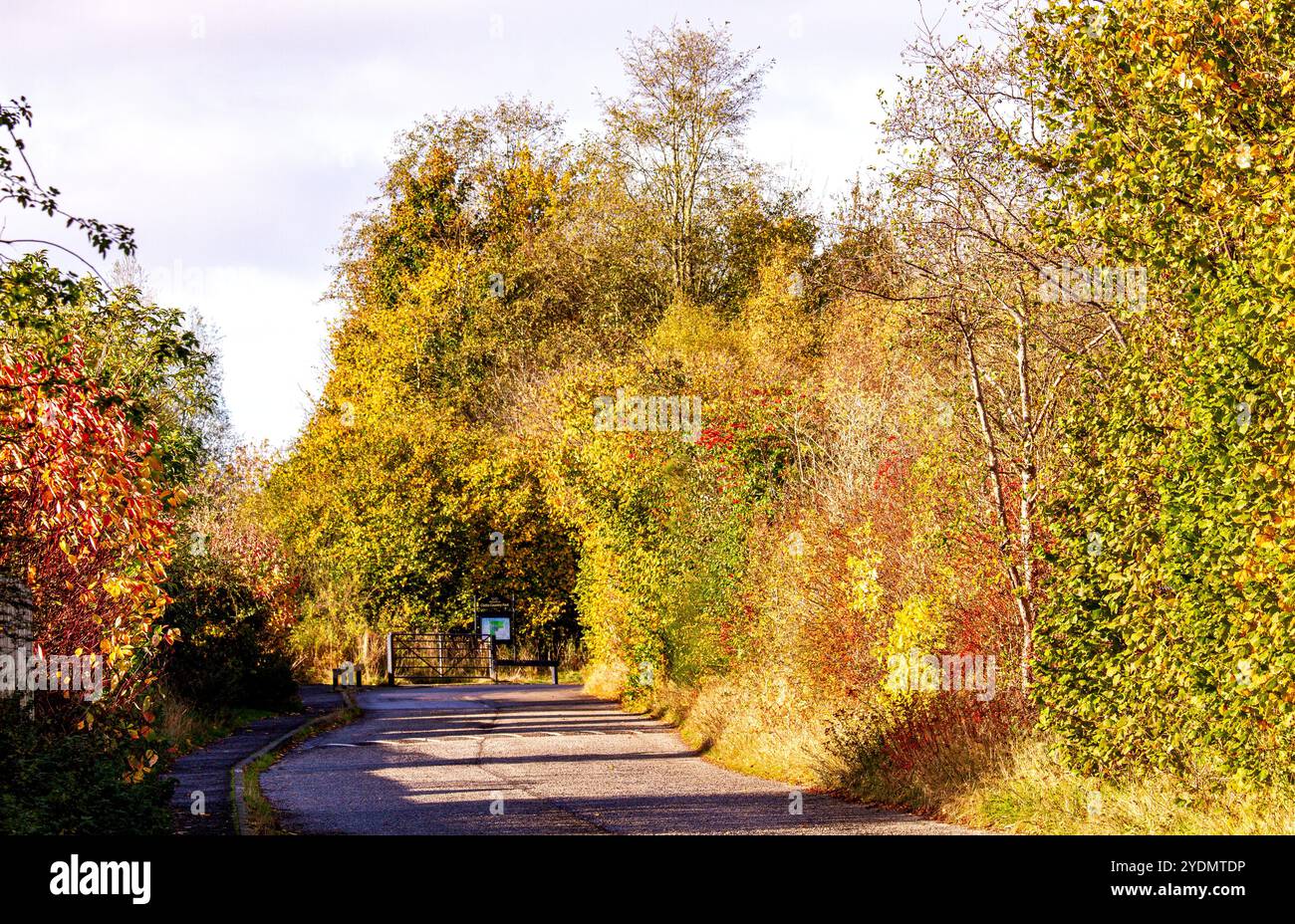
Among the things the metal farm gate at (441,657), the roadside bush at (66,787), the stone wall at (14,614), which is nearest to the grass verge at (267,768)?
the roadside bush at (66,787)

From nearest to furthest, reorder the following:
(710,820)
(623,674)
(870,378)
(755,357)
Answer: (710,820)
(870,378)
(623,674)
(755,357)

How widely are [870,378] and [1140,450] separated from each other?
18.3 metres

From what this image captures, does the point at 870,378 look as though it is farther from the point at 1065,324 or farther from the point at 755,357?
the point at 1065,324

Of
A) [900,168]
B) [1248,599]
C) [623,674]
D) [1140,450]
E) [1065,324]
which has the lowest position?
[623,674]

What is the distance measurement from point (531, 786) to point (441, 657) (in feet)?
84.8

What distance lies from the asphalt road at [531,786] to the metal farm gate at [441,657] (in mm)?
14435

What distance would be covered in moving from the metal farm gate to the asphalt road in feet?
47.4

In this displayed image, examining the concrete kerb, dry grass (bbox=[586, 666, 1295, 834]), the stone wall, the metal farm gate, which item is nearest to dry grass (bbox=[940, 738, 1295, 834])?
dry grass (bbox=[586, 666, 1295, 834])

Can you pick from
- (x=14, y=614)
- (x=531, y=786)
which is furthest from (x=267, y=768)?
(x=14, y=614)

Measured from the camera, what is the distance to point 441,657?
41.0 meters

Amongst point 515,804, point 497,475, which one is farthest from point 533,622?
point 515,804

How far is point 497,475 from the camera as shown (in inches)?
1615

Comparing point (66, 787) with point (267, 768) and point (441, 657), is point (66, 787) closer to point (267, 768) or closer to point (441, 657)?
point (267, 768)

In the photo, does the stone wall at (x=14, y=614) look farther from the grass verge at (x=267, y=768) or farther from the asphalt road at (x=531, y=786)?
the asphalt road at (x=531, y=786)
